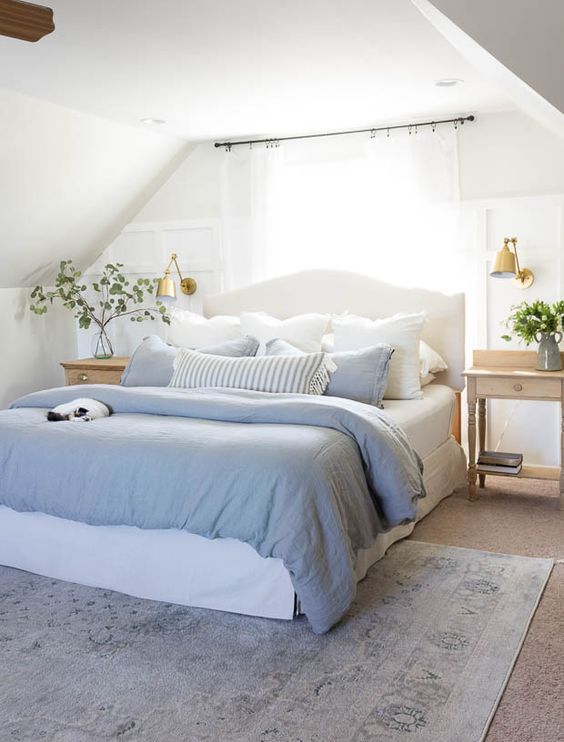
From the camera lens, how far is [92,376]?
5461mm

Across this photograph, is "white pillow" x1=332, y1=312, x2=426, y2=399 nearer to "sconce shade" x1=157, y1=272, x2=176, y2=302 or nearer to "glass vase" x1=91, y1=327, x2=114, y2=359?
"sconce shade" x1=157, y1=272, x2=176, y2=302

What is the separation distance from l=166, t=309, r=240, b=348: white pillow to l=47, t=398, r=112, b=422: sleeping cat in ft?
4.30

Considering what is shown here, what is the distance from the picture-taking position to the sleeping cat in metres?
3.55

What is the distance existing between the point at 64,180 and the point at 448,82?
2391mm

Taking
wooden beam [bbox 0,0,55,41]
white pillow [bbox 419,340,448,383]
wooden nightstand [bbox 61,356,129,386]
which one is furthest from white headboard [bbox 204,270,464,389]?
wooden beam [bbox 0,0,55,41]

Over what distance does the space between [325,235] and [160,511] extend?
284 centimetres

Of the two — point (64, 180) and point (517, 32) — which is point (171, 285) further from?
point (517, 32)

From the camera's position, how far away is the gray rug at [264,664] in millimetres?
2236

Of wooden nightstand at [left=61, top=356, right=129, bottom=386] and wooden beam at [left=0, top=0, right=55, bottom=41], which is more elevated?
wooden beam at [left=0, top=0, right=55, bottom=41]

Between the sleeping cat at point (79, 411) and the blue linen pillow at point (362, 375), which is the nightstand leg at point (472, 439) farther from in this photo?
the sleeping cat at point (79, 411)

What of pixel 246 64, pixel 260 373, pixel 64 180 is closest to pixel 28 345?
pixel 64 180

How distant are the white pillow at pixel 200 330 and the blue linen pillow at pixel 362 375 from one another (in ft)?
3.14

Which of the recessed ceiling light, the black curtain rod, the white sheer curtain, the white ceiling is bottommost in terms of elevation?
the white sheer curtain

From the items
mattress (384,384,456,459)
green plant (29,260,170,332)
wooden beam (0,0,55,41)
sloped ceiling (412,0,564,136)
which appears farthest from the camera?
green plant (29,260,170,332)
